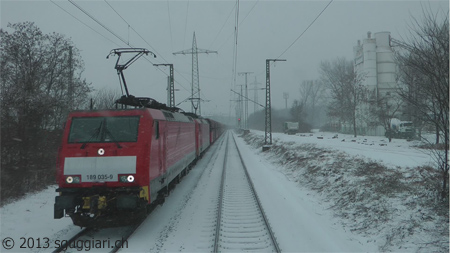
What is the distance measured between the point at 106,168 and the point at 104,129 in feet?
3.26

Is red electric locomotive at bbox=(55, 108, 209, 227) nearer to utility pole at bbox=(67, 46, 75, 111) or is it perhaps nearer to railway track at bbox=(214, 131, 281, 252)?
railway track at bbox=(214, 131, 281, 252)

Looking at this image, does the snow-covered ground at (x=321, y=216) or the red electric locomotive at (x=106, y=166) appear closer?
the snow-covered ground at (x=321, y=216)

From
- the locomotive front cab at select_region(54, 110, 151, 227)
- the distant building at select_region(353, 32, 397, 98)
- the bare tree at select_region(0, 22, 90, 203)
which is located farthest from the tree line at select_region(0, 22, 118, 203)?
the distant building at select_region(353, 32, 397, 98)

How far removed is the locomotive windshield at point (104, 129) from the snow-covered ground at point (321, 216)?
7.28 ft

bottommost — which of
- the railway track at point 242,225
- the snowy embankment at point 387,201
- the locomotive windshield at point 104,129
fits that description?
the railway track at point 242,225

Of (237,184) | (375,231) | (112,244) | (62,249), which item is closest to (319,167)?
(237,184)

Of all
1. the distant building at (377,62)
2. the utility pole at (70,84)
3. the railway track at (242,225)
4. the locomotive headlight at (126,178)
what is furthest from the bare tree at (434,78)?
the distant building at (377,62)

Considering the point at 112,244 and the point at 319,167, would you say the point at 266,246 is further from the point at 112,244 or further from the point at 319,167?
the point at 319,167

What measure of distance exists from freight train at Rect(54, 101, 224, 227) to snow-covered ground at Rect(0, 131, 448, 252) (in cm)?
77

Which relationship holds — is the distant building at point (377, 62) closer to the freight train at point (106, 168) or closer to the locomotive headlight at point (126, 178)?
the freight train at point (106, 168)

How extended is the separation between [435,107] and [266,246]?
468 centimetres

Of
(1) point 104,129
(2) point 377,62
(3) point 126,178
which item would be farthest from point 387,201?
(2) point 377,62

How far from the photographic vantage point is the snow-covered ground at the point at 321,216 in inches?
255

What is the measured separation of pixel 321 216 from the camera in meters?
8.74
